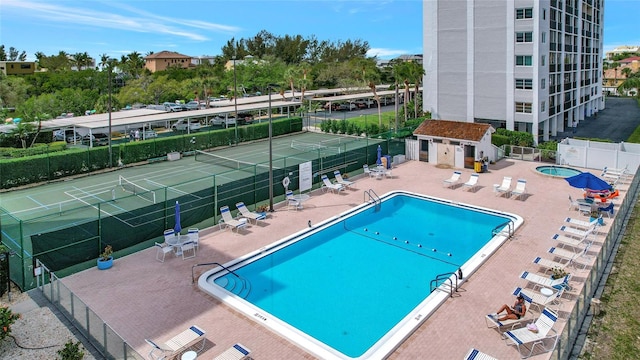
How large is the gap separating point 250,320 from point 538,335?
8197 mm

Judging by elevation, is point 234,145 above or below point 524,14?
below

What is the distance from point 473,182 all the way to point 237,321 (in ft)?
61.6

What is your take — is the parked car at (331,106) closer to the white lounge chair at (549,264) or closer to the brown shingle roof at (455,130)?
the brown shingle roof at (455,130)

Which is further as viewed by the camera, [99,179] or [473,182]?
[99,179]

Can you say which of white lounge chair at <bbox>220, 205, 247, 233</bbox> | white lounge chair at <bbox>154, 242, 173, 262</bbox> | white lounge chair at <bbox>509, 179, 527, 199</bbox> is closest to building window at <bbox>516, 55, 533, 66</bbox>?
white lounge chair at <bbox>509, 179, 527, 199</bbox>

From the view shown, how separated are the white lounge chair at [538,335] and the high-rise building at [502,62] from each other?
3307 centimetres

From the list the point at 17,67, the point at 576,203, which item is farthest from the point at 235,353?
the point at 17,67

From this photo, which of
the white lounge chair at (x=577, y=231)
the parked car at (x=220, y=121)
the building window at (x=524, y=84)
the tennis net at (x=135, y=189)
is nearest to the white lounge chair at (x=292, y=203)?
the tennis net at (x=135, y=189)

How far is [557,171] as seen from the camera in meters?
32.1

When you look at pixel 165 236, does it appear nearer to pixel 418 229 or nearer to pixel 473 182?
pixel 418 229

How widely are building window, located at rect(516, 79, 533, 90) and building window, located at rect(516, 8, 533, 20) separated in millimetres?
5489

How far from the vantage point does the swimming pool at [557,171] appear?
31344 millimetres

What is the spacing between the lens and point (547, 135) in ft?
150

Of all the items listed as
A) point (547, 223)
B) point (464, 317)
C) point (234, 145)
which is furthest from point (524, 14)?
point (464, 317)
